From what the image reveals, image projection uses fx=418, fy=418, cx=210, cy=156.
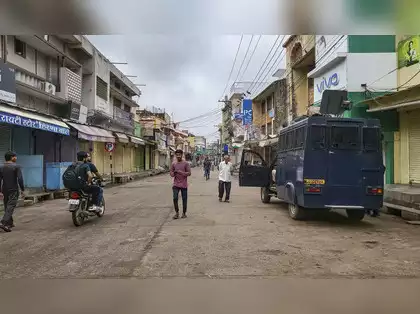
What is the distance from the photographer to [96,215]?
11.0 meters

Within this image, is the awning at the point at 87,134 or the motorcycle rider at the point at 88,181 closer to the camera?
the motorcycle rider at the point at 88,181

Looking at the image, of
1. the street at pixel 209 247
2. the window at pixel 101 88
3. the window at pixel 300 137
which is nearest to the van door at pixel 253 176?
the street at pixel 209 247

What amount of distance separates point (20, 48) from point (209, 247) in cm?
1433

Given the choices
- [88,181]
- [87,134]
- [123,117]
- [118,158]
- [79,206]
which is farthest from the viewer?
[123,117]

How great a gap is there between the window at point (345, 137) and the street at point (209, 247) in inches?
75.9

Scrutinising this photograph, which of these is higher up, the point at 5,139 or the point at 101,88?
the point at 101,88

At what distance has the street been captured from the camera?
5.80 metres

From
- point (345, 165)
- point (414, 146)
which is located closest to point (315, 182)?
point (345, 165)

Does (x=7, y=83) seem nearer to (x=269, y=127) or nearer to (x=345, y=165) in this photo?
(x=345, y=165)

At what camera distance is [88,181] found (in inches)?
395

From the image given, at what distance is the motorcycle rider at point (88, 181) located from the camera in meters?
9.88

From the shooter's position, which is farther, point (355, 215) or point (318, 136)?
point (355, 215)
